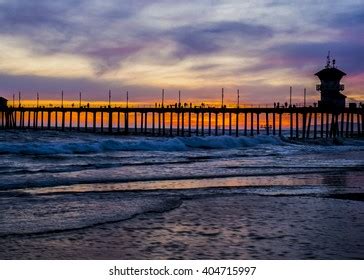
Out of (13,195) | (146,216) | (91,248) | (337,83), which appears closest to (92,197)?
(13,195)

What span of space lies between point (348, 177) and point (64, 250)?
44.5 feet

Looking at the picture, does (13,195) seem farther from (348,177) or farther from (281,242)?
(348,177)

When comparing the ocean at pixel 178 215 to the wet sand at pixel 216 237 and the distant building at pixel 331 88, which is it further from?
the distant building at pixel 331 88

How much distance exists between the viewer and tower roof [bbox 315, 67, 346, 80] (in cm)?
5947

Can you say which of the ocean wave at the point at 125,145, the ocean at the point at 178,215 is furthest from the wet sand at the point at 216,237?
the ocean wave at the point at 125,145

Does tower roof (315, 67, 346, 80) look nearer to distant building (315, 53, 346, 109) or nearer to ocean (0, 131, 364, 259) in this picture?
distant building (315, 53, 346, 109)

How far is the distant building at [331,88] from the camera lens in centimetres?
5962

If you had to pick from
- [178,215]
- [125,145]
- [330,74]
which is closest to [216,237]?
[178,215]

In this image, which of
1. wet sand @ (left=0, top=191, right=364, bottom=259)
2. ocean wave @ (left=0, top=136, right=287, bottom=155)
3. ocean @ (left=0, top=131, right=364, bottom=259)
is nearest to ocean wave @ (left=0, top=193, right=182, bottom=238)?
ocean @ (left=0, top=131, right=364, bottom=259)

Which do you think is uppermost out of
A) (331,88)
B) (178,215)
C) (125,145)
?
(331,88)

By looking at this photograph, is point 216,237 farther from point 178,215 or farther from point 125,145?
point 125,145

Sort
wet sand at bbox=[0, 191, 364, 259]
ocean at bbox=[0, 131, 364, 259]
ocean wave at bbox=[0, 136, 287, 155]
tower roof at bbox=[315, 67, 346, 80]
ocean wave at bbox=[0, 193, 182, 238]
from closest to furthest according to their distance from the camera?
wet sand at bbox=[0, 191, 364, 259] < ocean at bbox=[0, 131, 364, 259] < ocean wave at bbox=[0, 193, 182, 238] < ocean wave at bbox=[0, 136, 287, 155] < tower roof at bbox=[315, 67, 346, 80]

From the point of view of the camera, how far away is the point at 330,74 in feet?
195

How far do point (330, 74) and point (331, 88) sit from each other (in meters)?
1.99
